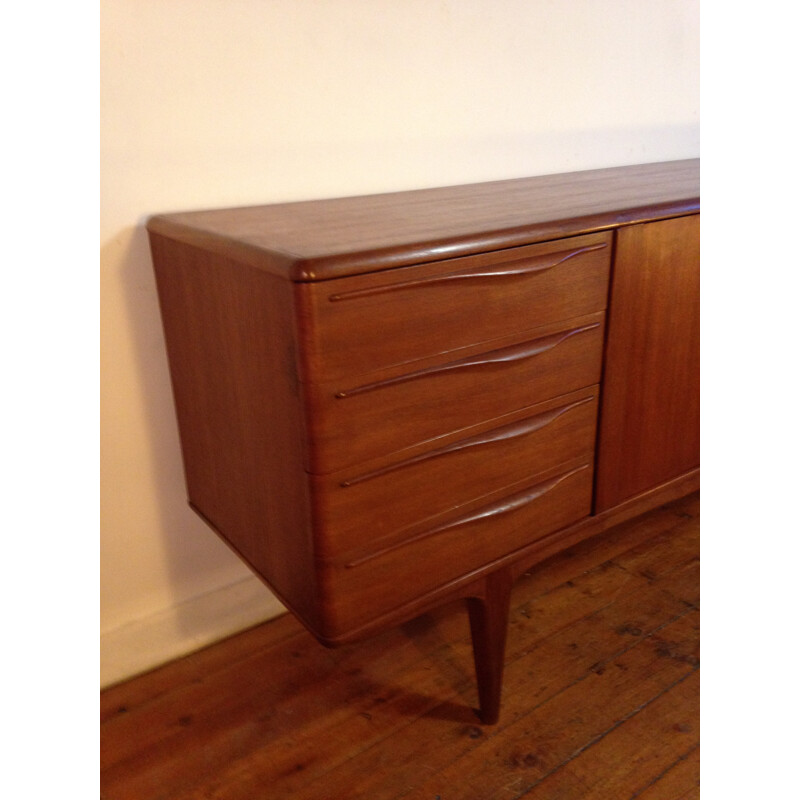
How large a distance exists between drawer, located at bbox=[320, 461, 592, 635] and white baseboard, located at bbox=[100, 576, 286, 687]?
1.84 ft

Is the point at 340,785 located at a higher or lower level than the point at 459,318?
lower

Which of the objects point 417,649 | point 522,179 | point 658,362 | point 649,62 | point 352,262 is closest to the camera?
point 352,262

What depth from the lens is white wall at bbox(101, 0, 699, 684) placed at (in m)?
1.21

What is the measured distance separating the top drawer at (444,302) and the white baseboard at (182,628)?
78 cm

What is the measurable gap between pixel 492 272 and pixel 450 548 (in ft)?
1.31

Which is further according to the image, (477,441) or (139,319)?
(139,319)

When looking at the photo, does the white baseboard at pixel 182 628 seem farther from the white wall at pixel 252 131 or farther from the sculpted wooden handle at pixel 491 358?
the sculpted wooden handle at pixel 491 358

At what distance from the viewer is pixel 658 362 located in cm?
132

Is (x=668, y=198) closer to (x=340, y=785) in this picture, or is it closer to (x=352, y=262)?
(x=352, y=262)

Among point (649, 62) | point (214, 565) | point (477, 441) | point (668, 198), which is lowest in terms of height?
point (214, 565)

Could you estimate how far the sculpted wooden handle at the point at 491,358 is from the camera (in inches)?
37.8

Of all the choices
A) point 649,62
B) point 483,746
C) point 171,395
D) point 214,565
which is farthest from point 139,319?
point 649,62

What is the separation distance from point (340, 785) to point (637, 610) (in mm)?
715

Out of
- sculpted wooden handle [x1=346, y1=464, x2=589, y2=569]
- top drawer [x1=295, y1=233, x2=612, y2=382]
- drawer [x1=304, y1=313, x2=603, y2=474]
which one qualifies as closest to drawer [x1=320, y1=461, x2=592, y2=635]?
sculpted wooden handle [x1=346, y1=464, x2=589, y2=569]
